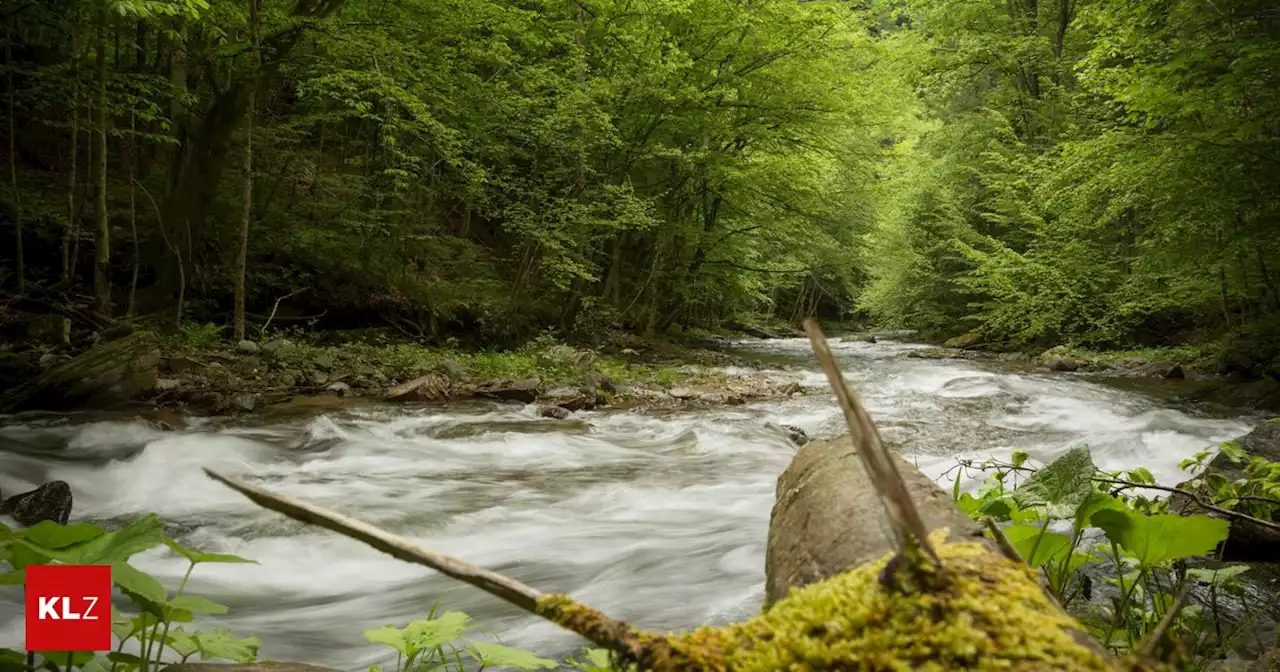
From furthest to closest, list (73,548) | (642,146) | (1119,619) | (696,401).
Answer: (642,146) → (696,401) → (1119,619) → (73,548)

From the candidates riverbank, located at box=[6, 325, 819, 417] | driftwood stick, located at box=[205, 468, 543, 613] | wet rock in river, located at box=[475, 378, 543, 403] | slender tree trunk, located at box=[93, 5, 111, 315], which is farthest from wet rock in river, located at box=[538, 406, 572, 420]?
driftwood stick, located at box=[205, 468, 543, 613]

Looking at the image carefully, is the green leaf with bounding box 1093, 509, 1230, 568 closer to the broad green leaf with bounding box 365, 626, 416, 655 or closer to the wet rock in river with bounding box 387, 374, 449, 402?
the broad green leaf with bounding box 365, 626, 416, 655

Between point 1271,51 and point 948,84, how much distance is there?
1436 centimetres

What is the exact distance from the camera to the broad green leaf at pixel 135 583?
1.45m

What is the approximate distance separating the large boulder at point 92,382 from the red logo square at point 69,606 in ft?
23.3

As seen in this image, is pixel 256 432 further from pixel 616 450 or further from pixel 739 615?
pixel 739 615

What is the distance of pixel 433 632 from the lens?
1897mm

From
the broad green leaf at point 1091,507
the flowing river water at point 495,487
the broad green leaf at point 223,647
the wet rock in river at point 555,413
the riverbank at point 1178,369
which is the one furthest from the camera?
the riverbank at point 1178,369

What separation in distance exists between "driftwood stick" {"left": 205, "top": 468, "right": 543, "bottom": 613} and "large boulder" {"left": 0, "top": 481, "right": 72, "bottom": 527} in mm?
4205

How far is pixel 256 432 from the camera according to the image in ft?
23.8

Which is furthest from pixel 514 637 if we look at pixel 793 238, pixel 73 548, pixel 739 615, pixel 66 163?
pixel 793 238

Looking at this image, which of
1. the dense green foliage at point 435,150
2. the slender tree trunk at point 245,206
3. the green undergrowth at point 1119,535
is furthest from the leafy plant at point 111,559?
the slender tree trunk at point 245,206

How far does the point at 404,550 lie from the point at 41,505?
463cm

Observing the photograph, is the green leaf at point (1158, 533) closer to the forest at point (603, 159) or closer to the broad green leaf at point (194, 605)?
the broad green leaf at point (194, 605)
